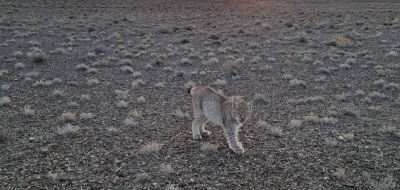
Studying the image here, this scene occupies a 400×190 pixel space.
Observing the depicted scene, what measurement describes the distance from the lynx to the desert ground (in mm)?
351

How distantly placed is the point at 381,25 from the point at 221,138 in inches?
1143

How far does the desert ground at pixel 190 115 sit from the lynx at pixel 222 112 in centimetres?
35

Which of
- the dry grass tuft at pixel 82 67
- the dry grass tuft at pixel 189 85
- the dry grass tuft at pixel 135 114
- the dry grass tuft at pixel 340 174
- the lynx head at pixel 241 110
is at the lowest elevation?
the dry grass tuft at pixel 340 174

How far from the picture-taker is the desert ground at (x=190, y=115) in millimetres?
6203

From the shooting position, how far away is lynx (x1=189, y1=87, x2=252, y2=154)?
655 cm

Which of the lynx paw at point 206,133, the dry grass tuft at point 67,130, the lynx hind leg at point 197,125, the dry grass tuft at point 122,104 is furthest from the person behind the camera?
the dry grass tuft at point 122,104

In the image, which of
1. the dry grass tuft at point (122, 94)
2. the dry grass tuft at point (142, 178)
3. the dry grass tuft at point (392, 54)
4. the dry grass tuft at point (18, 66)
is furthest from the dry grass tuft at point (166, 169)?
the dry grass tuft at point (392, 54)

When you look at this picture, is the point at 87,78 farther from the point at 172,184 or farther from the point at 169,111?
the point at 172,184

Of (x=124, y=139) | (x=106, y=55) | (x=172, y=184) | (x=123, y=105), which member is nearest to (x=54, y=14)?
(x=106, y=55)

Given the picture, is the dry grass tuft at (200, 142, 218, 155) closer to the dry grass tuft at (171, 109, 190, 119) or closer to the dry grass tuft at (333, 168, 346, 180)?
the dry grass tuft at (171, 109, 190, 119)

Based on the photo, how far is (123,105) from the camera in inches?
408

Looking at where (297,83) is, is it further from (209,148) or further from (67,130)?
(67,130)

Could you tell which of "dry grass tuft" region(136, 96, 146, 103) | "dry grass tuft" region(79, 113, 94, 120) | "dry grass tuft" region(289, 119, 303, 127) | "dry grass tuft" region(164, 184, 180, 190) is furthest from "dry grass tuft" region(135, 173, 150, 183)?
"dry grass tuft" region(136, 96, 146, 103)

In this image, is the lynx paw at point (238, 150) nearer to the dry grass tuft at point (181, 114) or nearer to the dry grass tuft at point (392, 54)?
the dry grass tuft at point (181, 114)
